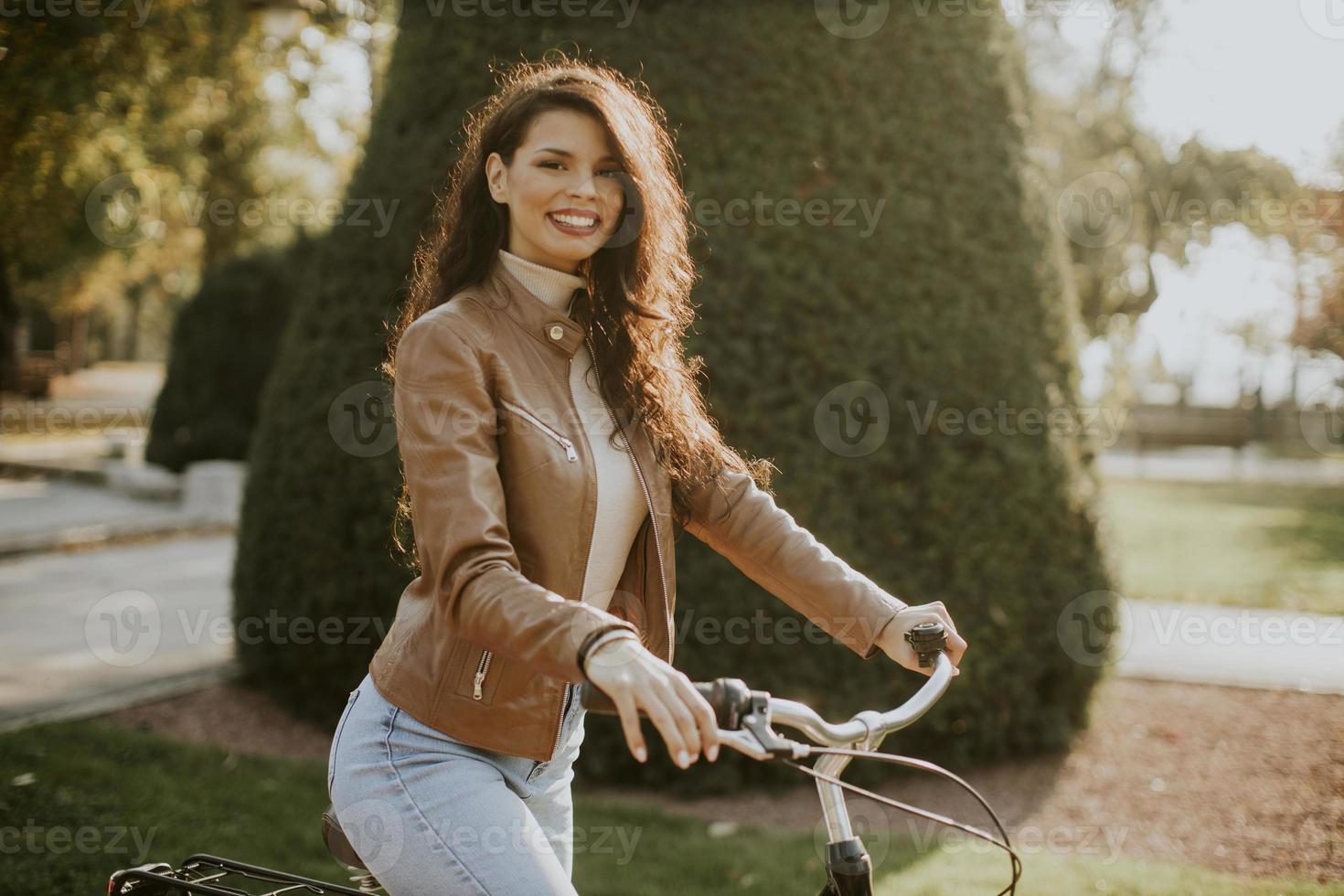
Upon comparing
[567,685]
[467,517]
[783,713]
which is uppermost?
[467,517]

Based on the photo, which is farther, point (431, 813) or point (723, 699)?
point (431, 813)

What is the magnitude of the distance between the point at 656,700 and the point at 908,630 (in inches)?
27.7

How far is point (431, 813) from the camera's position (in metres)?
1.85

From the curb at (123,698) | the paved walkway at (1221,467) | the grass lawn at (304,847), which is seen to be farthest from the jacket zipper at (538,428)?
the paved walkway at (1221,467)

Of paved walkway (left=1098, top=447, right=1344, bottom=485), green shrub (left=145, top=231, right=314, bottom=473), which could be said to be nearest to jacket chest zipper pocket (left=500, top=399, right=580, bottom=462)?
green shrub (left=145, top=231, right=314, bottom=473)

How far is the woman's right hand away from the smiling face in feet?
2.88

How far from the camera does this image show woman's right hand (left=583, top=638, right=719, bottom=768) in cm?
149

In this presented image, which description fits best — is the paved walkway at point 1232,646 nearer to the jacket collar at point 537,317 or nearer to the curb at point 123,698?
the jacket collar at point 537,317

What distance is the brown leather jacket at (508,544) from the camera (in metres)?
1.70

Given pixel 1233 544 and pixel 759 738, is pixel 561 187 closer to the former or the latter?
pixel 759 738

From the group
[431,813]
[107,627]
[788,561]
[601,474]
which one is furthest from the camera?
[107,627]

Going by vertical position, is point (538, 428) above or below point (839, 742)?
above

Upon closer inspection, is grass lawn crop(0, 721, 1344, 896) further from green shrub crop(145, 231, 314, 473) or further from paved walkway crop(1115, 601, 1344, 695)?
green shrub crop(145, 231, 314, 473)

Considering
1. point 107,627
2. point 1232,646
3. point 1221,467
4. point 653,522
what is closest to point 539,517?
point 653,522
